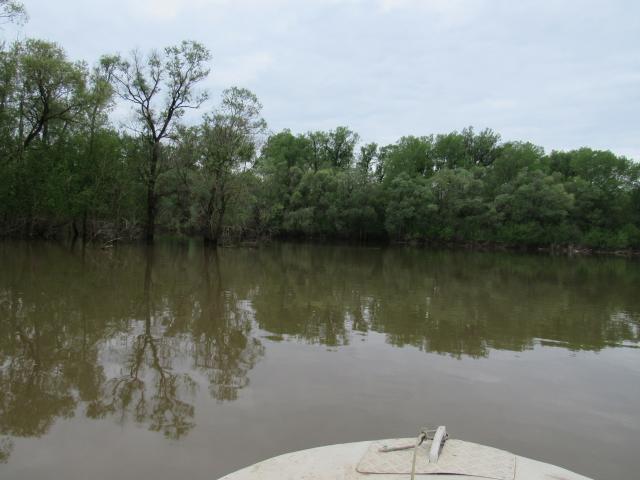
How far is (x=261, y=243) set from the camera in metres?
48.9

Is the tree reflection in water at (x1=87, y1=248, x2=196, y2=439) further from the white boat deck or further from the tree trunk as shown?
the tree trunk

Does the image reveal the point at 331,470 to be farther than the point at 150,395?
No

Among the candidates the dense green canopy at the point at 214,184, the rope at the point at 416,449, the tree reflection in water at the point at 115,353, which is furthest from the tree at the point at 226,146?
the rope at the point at 416,449

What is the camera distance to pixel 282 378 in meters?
6.89

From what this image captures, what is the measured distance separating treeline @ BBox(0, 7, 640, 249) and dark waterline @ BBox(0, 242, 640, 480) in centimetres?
2213

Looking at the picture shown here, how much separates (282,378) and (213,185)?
30.4 m

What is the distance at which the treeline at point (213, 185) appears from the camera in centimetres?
3165

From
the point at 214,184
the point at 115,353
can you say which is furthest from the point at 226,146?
the point at 115,353

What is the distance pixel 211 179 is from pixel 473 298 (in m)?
25.1

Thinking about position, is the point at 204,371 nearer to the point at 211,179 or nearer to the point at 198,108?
the point at 211,179

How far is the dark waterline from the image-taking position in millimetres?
4816

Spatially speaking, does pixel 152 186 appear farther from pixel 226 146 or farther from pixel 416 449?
Result: pixel 416 449

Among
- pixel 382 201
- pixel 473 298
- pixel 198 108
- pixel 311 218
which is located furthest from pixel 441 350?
pixel 382 201

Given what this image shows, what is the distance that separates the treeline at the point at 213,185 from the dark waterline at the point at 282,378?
22.1 m
